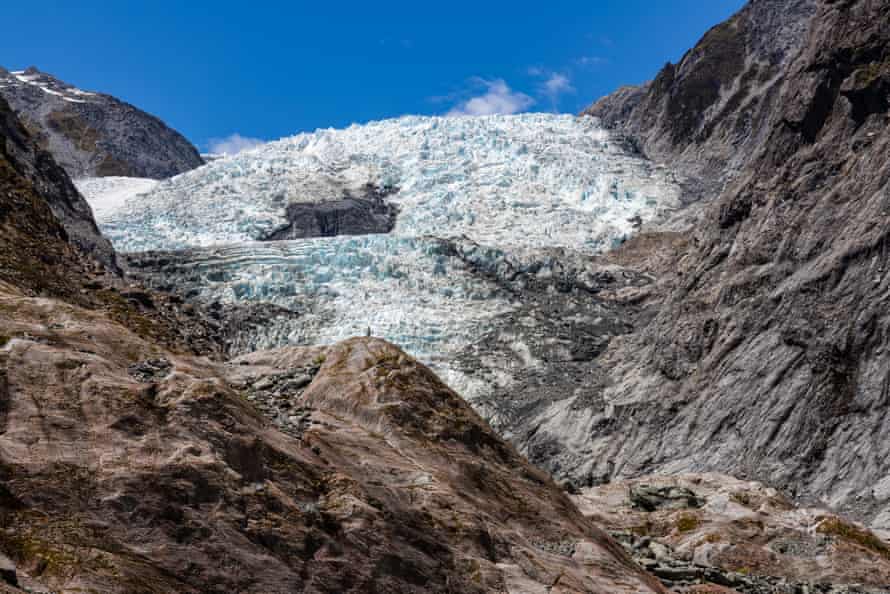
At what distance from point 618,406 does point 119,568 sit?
45.7m

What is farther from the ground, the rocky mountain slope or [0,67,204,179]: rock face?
[0,67,204,179]: rock face

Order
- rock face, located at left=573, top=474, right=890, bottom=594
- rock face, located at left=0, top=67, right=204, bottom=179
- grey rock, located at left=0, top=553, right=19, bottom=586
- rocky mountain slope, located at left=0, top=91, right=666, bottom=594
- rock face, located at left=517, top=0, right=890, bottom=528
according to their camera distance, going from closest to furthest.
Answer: grey rock, located at left=0, top=553, right=19, bottom=586, rocky mountain slope, located at left=0, top=91, right=666, bottom=594, rock face, located at left=573, top=474, right=890, bottom=594, rock face, located at left=517, top=0, right=890, bottom=528, rock face, located at left=0, top=67, right=204, bottom=179

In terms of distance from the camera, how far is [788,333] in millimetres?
44844

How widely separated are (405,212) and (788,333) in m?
72.2

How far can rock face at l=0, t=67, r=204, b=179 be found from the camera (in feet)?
529

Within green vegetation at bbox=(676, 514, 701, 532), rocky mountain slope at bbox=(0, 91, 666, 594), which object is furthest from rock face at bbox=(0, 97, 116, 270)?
green vegetation at bbox=(676, 514, 701, 532)

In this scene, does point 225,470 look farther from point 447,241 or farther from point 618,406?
point 447,241

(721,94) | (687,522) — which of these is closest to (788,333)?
(687,522)

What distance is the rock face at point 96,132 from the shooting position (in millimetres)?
161375

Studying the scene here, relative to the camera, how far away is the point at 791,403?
4269 cm

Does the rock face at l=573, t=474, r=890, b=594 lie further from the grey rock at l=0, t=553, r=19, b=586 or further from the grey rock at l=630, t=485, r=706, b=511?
the grey rock at l=0, t=553, r=19, b=586

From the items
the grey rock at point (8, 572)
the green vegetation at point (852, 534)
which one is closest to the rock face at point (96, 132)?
the green vegetation at point (852, 534)

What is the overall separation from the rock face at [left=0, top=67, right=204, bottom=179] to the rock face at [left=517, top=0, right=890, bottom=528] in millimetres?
131301

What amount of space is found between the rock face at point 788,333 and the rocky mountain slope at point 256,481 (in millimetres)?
28824
